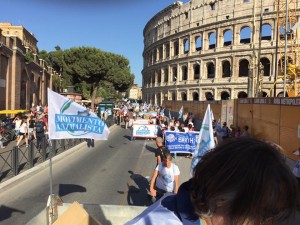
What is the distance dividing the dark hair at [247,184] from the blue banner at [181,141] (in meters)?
13.8

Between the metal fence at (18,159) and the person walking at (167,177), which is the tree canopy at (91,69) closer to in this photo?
the metal fence at (18,159)

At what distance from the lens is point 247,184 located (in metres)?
1.19

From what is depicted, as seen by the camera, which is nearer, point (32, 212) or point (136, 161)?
point (32, 212)

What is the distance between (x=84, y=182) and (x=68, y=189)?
35.5 inches

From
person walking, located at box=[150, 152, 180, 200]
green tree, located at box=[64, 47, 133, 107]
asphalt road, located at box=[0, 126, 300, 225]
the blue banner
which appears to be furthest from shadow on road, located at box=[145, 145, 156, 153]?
green tree, located at box=[64, 47, 133, 107]

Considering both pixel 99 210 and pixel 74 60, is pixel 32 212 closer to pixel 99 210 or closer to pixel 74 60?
pixel 99 210

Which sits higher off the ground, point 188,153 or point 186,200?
point 186,200

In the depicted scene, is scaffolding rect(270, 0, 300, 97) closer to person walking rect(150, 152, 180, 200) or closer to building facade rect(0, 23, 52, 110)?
building facade rect(0, 23, 52, 110)

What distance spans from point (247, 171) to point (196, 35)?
5967cm

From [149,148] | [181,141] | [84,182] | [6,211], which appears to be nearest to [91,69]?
[149,148]

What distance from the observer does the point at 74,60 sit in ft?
193

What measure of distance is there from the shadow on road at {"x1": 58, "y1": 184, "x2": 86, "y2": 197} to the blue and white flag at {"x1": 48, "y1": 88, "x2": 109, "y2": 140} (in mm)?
3264

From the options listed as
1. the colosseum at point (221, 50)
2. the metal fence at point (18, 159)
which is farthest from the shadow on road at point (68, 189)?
the colosseum at point (221, 50)

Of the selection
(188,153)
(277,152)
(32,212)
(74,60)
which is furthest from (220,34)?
(277,152)
